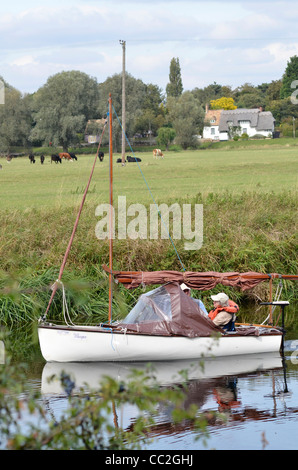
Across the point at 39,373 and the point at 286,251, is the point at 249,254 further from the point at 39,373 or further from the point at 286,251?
the point at 39,373

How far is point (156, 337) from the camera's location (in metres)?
15.0

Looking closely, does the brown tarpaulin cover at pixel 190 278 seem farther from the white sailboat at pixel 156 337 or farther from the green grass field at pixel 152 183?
the green grass field at pixel 152 183

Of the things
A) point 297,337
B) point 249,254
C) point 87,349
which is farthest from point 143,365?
point 249,254

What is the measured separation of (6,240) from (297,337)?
9166 mm

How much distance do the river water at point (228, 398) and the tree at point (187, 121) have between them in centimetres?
10709

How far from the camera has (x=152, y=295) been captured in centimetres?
1556

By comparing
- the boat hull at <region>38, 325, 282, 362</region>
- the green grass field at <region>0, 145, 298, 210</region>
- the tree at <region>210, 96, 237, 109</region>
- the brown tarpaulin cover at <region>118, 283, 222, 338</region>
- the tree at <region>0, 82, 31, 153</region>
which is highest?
the tree at <region>210, 96, 237, 109</region>

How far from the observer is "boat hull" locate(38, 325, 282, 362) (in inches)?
585

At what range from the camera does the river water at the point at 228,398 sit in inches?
418

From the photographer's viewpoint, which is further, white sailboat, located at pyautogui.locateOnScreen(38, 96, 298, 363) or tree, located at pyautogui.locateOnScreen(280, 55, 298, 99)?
tree, located at pyautogui.locateOnScreen(280, 55, 298, 99)

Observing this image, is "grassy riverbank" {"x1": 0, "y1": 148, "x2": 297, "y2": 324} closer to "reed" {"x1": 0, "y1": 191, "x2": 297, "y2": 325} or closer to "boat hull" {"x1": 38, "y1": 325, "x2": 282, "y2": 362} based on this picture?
"reed" {"x1": 0, "y1": 191, "x2": 297, "y2": 325}

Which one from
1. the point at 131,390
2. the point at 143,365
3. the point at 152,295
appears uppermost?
the point at 131,390


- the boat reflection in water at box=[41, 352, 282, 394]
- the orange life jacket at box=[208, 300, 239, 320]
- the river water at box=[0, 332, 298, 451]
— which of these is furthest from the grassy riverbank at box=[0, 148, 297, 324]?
the river water at box=[0, 332, 298, 451]

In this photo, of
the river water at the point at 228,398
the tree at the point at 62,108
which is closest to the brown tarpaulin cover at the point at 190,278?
the river water at the point at 228,398
